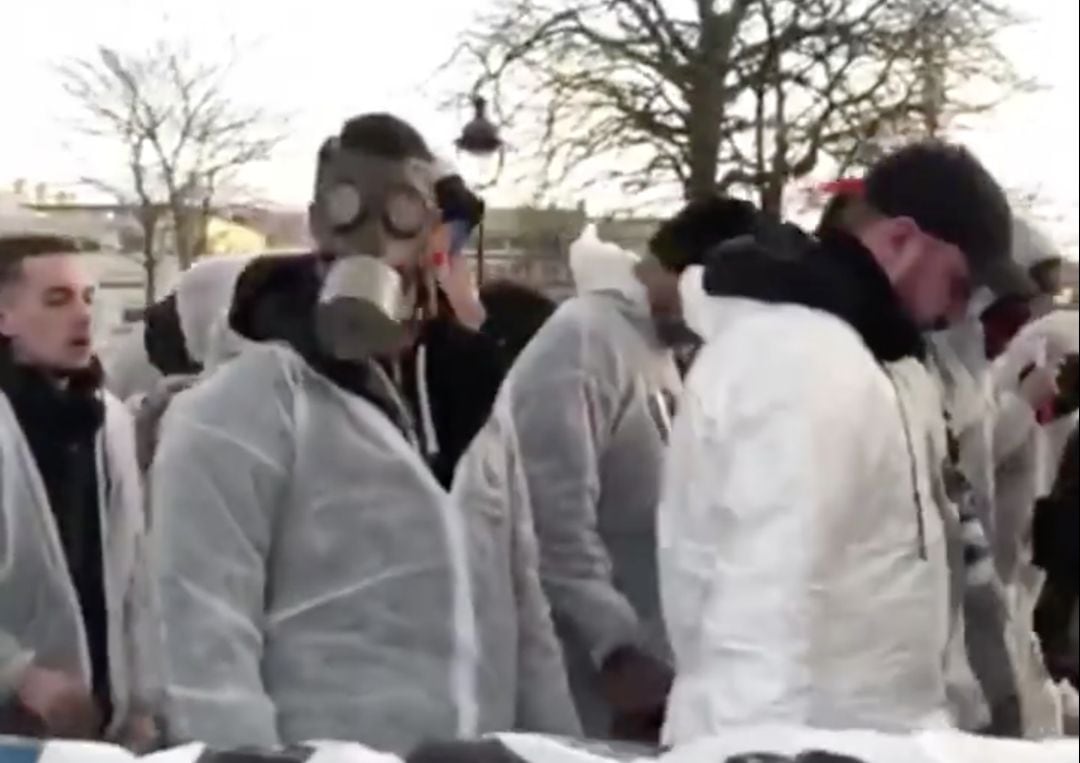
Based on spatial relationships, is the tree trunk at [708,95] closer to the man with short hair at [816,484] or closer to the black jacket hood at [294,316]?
the man with short hair at [816,484]

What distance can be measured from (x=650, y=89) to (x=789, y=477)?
0.33m

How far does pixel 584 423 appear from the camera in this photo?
100 cm

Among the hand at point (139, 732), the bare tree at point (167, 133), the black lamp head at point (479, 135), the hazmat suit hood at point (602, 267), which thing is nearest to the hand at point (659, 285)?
the hazmat suit hood at point (602, 267)

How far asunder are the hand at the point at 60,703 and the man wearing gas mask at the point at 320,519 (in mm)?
49

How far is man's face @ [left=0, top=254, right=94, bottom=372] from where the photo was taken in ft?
2.74

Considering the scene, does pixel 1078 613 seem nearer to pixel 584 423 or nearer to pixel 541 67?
pixel 584 423

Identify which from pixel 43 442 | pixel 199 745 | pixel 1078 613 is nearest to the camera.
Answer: pixel 199 745

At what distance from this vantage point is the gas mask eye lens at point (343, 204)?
34.4 inches

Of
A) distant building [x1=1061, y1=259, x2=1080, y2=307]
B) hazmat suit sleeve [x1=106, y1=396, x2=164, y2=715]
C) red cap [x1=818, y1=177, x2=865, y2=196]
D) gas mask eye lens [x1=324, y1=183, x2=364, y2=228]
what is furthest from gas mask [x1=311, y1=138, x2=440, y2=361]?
distant building [x1=1061, y1=259, x2=1080, y2=307]

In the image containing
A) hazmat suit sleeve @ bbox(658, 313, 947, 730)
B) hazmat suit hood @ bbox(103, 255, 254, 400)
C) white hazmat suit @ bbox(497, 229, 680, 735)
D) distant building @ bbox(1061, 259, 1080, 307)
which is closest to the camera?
hazmat suit sleeve @ bbox(658, 313, 947, 730)

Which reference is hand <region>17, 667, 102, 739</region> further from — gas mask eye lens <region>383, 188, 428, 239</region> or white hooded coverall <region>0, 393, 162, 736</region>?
gas mask eye lens <region>383, 188, 428, 239</region>

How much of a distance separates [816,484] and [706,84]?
349mm

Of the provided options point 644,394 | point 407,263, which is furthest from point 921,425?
point 407,263

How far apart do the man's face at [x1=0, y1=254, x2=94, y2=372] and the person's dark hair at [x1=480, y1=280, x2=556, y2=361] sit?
0.68 ft
